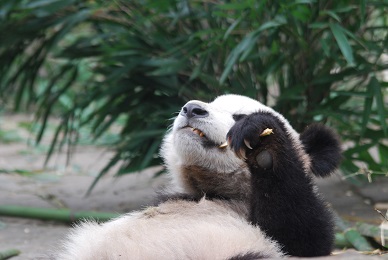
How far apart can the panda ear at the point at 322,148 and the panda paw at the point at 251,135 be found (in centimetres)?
42

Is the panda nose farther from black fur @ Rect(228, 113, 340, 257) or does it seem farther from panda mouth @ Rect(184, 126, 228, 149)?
black fur @ Rect(228, 113, 340, 257)

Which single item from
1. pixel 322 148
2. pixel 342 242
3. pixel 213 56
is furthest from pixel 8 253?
pixel 213 56

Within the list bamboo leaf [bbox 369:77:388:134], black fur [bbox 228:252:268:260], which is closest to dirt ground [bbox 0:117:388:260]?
bamboo leaf [bbox 369:77:388:134]

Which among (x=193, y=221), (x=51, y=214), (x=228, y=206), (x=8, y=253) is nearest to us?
(x=193, y=221)

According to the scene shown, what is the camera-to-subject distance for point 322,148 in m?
2.83

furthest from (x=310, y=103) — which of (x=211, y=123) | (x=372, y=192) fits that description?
(x=211, y=123)

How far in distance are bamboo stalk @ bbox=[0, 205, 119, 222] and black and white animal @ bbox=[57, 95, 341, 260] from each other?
3.76 ft

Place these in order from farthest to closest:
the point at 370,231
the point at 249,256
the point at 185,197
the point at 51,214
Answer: the point at 51,214
the point at 370,231
the point at 185,197
the point at 249,256

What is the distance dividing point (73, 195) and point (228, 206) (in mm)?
2275

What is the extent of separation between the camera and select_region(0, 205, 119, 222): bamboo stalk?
3.84 metres

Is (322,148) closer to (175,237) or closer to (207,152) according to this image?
(207,152)

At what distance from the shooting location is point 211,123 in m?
2.67

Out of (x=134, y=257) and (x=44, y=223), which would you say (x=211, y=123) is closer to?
(x=134, y=257)

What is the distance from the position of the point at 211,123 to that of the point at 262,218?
17.6 inches
